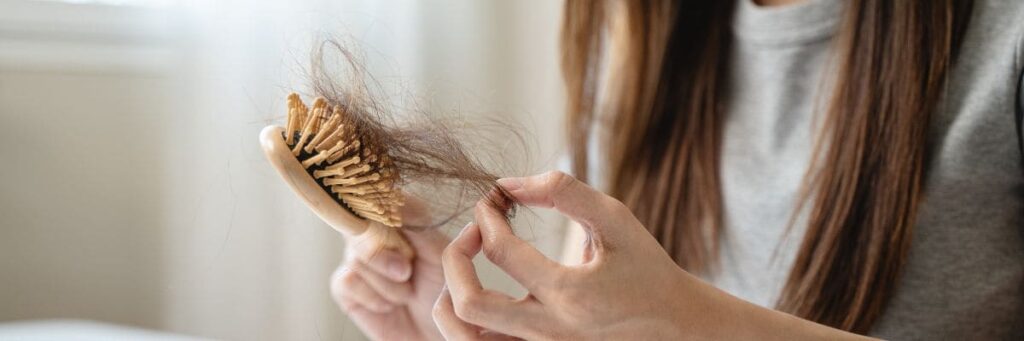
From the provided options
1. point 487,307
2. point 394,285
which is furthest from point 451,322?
point 394,285

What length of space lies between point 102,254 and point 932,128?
34.0 inches

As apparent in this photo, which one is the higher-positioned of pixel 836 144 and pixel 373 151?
pixel 373 151

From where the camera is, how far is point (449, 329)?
19.1 inches

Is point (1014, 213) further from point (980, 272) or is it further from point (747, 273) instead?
point (747, 273)

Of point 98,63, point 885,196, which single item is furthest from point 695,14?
point 98,63

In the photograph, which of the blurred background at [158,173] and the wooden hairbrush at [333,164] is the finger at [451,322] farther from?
the blurred background at [158,173]

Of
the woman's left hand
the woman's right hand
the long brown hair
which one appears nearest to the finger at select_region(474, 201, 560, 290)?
the woman's left hand

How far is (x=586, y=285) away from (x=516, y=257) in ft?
0.12

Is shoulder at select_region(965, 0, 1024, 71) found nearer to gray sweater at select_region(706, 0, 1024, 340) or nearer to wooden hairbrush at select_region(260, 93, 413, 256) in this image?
gray sweater at select_region(706, 0, 1024, 340)

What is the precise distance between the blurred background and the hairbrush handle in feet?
1.21

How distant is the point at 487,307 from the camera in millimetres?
445

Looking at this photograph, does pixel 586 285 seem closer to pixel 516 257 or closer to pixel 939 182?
pixel 516 257

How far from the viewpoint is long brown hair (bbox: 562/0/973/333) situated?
0.74 metres

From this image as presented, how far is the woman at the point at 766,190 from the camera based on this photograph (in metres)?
0.45
